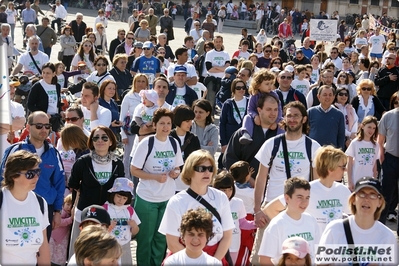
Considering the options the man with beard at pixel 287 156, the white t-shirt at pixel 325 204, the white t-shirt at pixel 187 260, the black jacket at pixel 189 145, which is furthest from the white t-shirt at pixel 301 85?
the white t-shirt at pixel 187 260

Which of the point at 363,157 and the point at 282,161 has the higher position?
the point at 282,161

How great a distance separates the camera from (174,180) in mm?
7941

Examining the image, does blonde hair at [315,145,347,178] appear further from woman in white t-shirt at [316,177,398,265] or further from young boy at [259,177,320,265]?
woman in white t-shirt at [316,177,398,265]

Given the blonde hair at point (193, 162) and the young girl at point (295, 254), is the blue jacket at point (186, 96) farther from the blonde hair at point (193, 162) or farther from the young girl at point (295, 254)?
→ the young girl at point (295, 254)

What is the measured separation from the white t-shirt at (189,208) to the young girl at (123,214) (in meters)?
0.92

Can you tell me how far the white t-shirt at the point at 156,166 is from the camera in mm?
7660

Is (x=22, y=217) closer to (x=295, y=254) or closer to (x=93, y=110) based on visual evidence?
(x=295, y=254)

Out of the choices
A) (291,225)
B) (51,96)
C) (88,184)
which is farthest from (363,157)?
(51,96)

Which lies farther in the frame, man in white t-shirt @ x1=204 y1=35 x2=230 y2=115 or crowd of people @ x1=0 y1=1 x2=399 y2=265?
man in white t-shirt @ x1=204 y1=35 x2=230 y2=115

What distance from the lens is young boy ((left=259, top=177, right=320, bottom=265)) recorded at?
5.68m

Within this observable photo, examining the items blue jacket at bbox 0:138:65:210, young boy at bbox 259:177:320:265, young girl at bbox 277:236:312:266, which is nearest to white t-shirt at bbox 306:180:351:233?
young boy at bbox 259:177:320:265

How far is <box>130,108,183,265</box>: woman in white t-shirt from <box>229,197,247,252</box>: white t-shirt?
0.86 metres

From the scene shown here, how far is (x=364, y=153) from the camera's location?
9555 mm

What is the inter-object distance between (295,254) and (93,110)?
17.8ft
